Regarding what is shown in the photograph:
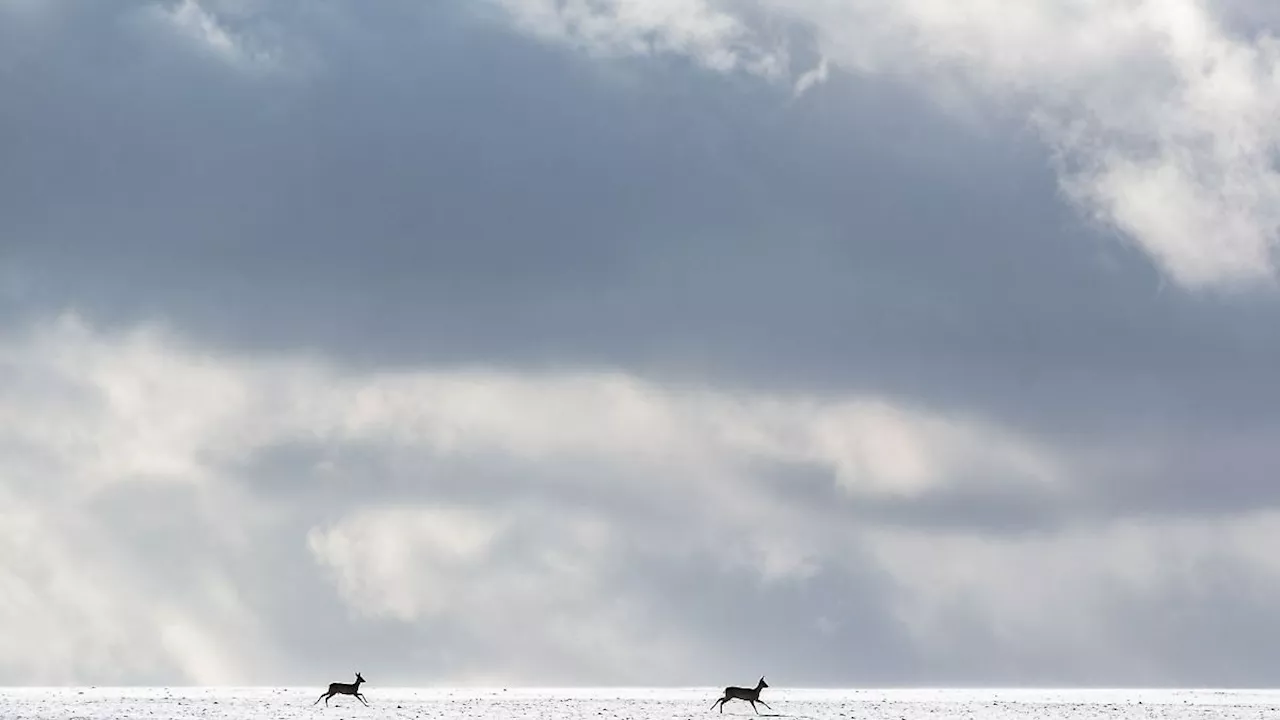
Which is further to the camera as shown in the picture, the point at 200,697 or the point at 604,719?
the point at 200,697

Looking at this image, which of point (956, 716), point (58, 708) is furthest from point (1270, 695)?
point (58, 708)

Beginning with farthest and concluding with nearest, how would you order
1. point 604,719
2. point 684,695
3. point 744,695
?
point 684,695, point 744,695, point 604,719

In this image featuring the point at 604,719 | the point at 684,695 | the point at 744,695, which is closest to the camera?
the point at 604,719

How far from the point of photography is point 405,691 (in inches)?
4311

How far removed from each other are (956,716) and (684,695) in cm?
2013

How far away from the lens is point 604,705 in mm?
92000

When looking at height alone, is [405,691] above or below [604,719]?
above

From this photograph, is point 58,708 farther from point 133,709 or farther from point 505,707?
point 505,707

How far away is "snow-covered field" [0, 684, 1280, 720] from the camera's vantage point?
85812 mm

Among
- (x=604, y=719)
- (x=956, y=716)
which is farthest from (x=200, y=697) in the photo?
(x=956, y=716)

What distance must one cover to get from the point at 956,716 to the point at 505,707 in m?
17.2

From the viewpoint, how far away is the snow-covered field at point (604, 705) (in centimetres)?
8581

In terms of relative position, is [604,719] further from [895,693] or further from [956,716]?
[895,693]

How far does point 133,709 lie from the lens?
86.7m
